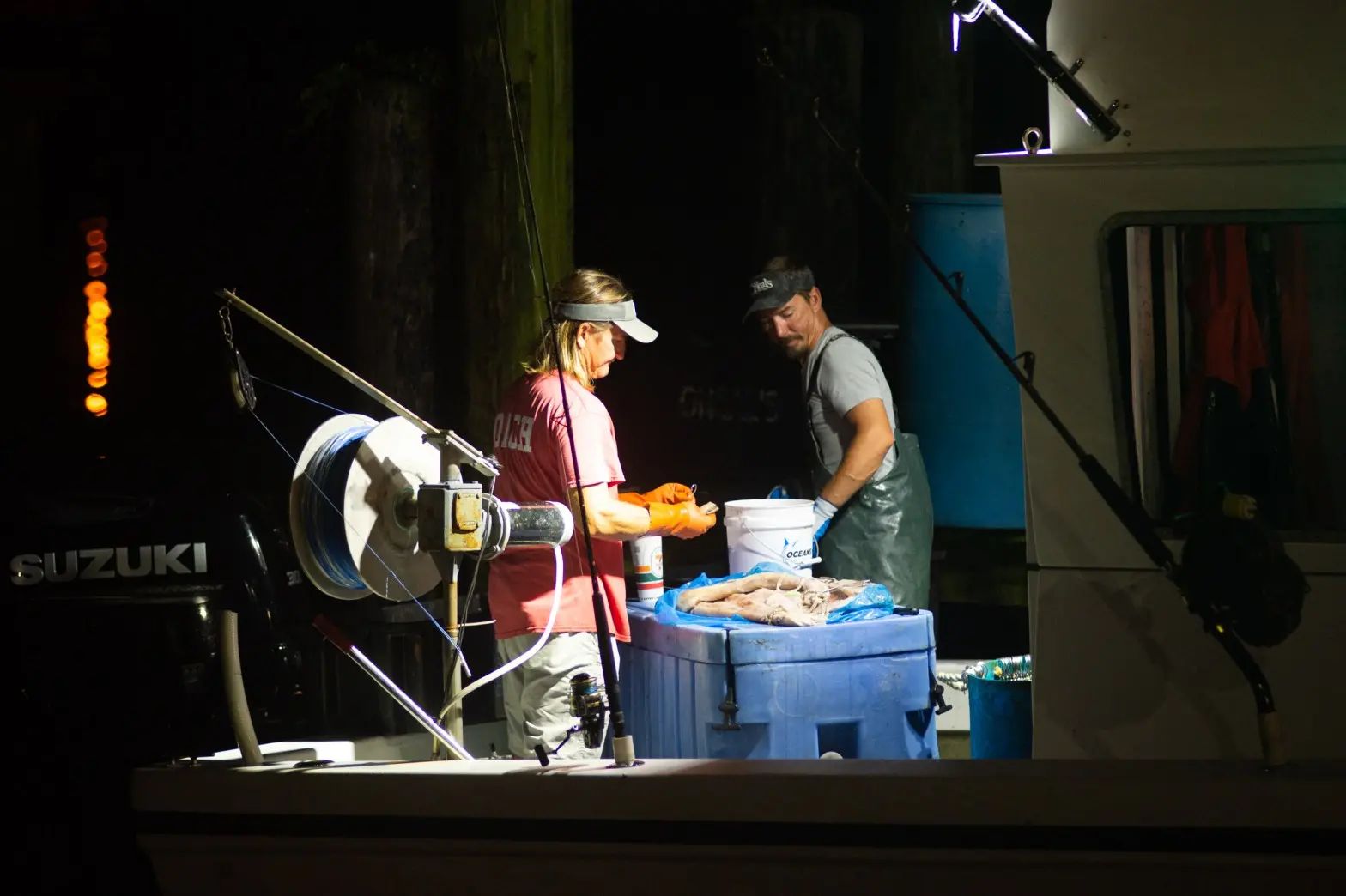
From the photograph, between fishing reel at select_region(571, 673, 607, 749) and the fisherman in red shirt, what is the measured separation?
624 millimetres

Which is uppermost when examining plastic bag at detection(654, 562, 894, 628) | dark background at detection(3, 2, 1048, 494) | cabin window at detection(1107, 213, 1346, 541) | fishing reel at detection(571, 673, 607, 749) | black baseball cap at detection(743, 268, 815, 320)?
dark background at detection(3, 2, 1048, 494)

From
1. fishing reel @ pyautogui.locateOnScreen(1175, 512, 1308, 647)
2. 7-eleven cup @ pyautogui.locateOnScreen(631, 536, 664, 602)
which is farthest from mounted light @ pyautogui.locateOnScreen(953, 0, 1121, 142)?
7-eleven cup @ pyautogui.locateOnScreen(631, 536, 664, 602)

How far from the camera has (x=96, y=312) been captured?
10.0 m

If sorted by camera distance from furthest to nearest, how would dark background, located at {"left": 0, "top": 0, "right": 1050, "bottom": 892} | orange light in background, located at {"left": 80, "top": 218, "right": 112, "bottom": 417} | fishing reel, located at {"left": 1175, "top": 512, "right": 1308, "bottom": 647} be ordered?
orange light in background, located at {"left": 80, "top": 218, "right": 112, "bottom": 417} < dark background, located at {"left": 0, "top": 0, "right": 1050, "bottom": 892} < fishing reel, located at {"left": 1175, "top": 512, "right": 1308, "bottom": 647}

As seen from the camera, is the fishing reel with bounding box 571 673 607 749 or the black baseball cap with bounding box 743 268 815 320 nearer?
the fishing reel with bounding box 571 673 607 749

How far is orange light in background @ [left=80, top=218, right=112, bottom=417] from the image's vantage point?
977 cm

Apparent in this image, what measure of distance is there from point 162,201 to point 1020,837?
350 inches

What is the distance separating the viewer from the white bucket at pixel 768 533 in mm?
5062

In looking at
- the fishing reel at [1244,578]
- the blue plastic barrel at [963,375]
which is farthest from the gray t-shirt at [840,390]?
the fishing reel at [1244,578]

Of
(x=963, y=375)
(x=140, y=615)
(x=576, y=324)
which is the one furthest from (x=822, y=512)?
(x=140, y=615)

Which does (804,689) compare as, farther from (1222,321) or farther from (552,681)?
(1222,321)

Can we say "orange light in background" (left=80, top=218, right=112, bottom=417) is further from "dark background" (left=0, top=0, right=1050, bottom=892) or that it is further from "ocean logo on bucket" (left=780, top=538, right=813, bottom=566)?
"ocean logo on bucket" (left=780, top=538, right=813, bottom=566)

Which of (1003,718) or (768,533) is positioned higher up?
(768,533)

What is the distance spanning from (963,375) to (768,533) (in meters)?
2.58
